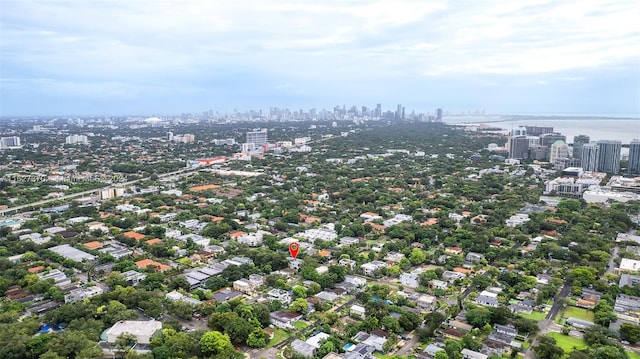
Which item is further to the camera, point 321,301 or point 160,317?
point 321,301

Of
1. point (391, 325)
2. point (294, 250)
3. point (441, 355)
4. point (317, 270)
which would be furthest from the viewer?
point (294, 250)

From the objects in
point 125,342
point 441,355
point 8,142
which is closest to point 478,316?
point 441,355

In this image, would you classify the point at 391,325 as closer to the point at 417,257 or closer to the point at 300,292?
the point at 300,292

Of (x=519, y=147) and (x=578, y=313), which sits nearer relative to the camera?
(x=578, y=313)

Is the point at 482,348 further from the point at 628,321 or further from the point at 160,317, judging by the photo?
the point at 160,317

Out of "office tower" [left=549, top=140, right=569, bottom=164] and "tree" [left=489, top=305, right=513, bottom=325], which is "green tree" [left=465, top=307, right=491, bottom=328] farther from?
"office tower" [left=549, top=140, right=569, bottom=164]

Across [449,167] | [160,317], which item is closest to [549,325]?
[160,317]
